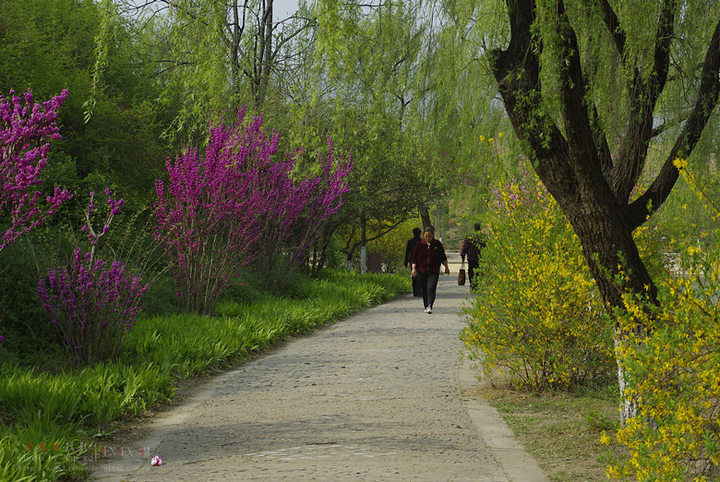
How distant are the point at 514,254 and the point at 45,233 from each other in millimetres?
7914

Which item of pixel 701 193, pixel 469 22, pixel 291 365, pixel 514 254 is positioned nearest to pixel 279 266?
pixel 291 365

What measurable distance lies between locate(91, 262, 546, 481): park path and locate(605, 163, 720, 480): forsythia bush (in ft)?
4.48

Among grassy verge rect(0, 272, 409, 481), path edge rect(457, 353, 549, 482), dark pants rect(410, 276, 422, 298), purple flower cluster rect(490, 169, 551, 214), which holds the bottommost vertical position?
path edge rect(457, 353, 549, 482)

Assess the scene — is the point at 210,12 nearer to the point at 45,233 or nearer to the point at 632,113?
the point at 632,113

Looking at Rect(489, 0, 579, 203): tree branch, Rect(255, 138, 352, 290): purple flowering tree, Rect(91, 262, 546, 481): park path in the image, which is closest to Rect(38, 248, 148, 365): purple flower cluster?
Rect(91, 262, 546, 481): park path

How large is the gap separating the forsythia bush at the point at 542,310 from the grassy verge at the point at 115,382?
3392mm

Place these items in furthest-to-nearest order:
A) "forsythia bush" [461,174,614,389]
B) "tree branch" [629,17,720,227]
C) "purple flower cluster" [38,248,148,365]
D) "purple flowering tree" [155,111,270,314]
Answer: "purple flowering tree" [155,111,270,314]
"purple flower cluster" [38,248,148,365]
"forsythia bush" [461,174,614,389]
"tree branch" [629,17,720,227]

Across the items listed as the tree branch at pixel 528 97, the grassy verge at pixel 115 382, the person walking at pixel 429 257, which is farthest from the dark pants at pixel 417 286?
the tree branch at pixel 528 97

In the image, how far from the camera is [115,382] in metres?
7.98

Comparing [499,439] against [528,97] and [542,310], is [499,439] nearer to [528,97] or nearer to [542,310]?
[542,310]

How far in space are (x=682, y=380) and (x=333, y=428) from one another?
330cm

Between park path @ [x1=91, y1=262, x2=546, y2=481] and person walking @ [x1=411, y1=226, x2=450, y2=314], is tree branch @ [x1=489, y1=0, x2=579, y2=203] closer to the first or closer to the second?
park path @ [x1=91, y1=262, x2=546, y2=481]

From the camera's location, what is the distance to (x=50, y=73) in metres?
16.3

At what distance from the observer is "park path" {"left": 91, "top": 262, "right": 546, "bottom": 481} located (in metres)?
5.71
